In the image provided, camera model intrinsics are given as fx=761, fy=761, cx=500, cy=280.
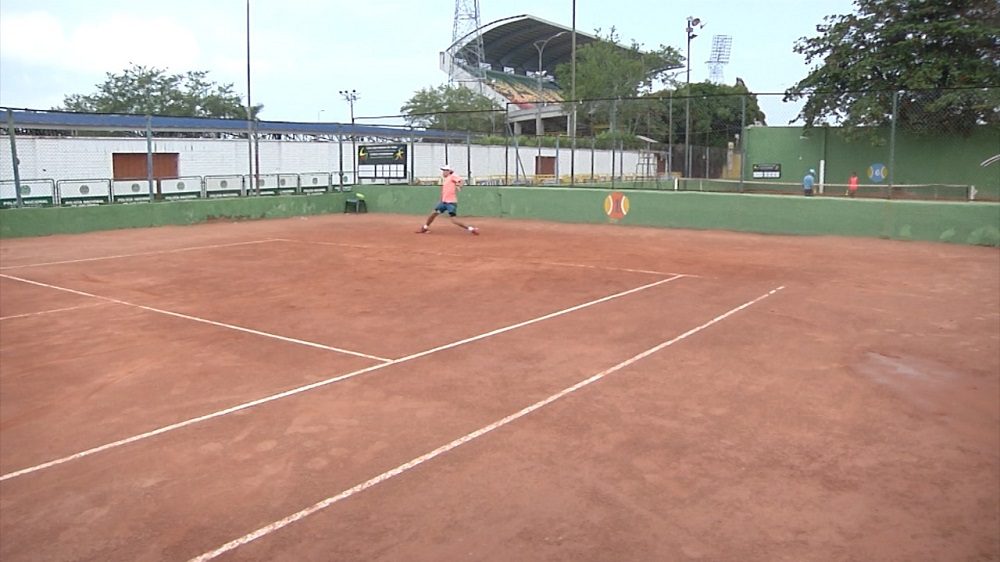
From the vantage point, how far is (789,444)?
5133 mm

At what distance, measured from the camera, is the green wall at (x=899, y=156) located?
3155cm

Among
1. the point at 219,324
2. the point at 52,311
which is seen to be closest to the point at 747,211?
the point at 219,324

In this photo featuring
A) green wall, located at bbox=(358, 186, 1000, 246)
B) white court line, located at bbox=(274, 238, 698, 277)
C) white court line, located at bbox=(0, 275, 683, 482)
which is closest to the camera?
white court line, located at bbox=(0, 275, 683, 482)

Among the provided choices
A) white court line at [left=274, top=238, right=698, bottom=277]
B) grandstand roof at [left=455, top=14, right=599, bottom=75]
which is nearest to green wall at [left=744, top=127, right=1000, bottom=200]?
white court line at [left=274, top=238, right=698, bottom=277]

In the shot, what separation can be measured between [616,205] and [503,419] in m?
17.0

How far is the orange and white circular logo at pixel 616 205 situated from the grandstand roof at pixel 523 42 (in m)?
68.4

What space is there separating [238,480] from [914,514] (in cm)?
390

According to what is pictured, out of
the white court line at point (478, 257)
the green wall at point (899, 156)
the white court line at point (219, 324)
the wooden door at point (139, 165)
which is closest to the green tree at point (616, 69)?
the green wall at point (899, 156)

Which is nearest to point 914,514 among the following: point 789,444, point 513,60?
point 789,444

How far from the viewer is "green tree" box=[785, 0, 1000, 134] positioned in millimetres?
28328

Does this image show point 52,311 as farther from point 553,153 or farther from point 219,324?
point 553,153

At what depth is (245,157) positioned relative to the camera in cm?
3959

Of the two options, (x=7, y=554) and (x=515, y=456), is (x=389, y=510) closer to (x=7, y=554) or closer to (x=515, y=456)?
(x=515, y=456)

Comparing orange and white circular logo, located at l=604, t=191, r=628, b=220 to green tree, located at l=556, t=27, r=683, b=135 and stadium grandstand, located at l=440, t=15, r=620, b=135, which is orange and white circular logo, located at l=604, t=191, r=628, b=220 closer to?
green tree, located at l=556, t=27, r=683, b=135
